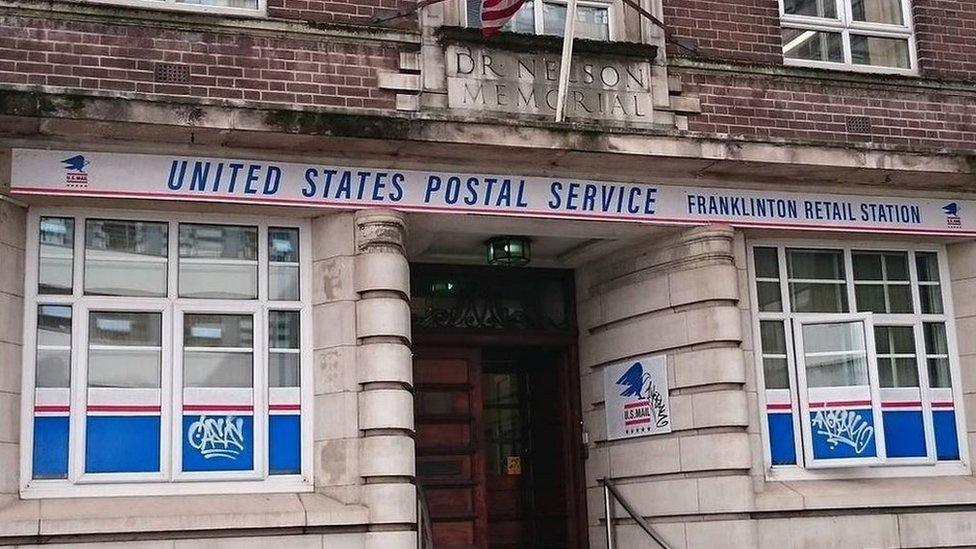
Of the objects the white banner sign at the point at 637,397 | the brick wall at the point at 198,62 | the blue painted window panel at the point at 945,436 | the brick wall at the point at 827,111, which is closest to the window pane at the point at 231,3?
the brick wall at the point at 198,62

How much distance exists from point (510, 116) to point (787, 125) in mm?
2753

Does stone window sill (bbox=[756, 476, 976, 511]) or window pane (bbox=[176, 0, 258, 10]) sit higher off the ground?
window pane (bbox=[176, 0, 258, 10])

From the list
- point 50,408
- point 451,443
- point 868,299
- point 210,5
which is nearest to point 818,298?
point 868,299

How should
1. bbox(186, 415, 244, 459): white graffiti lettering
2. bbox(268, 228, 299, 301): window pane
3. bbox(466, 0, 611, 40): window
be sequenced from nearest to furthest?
1. bbox(186, 415, 244, 459): white graffiti lettering
2. bbox(268, 228, 299, 301): window pane
3. bbox(466, 0, 611, 40): window

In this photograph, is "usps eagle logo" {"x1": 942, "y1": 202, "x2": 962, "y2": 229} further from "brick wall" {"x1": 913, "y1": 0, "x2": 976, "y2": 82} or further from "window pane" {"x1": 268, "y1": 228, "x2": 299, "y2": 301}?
"window pane" {"x1": 268, "y1": 228, "x2": 299, "y2": 301}

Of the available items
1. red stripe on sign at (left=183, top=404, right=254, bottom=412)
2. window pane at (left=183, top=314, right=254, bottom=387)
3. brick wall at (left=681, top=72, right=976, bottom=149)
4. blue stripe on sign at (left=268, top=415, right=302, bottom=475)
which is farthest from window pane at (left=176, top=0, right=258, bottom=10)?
brick wall at (left=681, top=72, right=976, bottom=149)

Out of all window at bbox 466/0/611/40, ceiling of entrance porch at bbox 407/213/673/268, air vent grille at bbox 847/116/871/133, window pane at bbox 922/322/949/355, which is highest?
window at bbox 466/0/611/40

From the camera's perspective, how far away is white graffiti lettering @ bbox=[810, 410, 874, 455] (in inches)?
448

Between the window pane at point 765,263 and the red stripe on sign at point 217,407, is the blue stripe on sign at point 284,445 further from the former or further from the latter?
the window pane at point 765,263

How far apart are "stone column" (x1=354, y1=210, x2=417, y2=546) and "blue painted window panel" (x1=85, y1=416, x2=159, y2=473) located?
155 centimetres

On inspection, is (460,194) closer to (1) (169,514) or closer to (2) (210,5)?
(2) (210,5)

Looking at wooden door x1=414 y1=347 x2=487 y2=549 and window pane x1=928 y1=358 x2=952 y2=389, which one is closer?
wooden door x1=414 y1=347 x2=487 y2=549

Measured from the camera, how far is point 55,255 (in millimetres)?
9695

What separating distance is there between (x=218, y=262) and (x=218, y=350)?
695 millimetres
